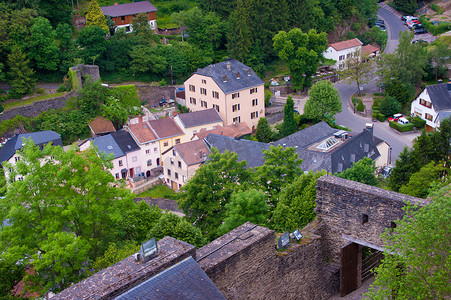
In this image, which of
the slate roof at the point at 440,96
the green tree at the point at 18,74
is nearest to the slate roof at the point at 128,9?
the green tree at the point at 18,74

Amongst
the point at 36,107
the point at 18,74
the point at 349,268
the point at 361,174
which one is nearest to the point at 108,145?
the point at 36,107

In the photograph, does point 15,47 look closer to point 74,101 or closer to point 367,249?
point 74,101

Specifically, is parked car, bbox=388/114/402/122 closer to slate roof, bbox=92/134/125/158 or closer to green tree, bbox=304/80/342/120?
green tree, bbox=304/80/342/120

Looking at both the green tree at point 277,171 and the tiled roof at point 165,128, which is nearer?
the green tree at point 277,171

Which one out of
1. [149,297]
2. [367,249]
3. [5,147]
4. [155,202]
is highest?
[149,297]

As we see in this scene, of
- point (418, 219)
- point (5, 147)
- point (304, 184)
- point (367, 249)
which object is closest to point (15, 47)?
point (5, 147)

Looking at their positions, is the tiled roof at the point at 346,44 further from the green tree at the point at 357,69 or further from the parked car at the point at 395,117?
the parked car at the point at 395,117

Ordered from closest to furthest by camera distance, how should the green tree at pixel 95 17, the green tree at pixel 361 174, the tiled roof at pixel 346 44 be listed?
the green tree at pixel 361 174 < the green tree at pixel 95 17 < the tiled roof at pixel 346 44

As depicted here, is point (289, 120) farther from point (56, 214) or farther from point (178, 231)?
point (56, 214)
